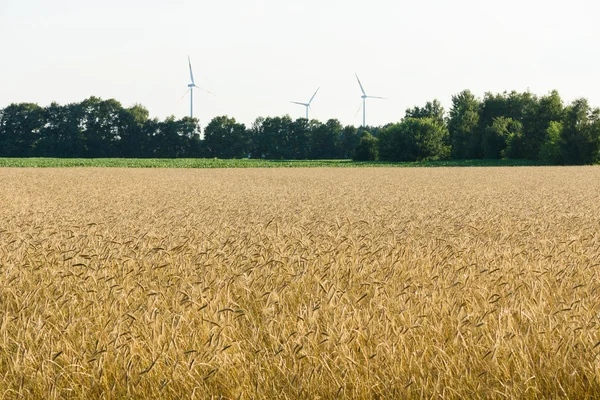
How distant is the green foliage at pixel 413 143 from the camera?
104 meters

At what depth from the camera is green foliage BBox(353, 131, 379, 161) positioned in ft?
360

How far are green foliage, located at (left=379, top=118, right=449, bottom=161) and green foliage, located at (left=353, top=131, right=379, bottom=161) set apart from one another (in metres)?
2.88

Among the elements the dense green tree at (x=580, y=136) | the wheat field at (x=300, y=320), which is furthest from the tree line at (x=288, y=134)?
the wheat field at (x=300, y=320)

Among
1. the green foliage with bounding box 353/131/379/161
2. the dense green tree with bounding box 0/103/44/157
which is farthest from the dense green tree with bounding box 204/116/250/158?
the dense green tree with bounding box 0/103/44/157

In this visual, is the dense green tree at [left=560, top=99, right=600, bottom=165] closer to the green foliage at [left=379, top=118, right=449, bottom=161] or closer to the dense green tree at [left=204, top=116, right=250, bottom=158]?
the green foliage at [left=379, top=118, right=449, bottom=161]

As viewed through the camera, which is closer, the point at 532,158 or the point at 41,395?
the point at 41,395

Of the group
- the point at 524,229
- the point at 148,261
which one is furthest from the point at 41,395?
the point at 524,229

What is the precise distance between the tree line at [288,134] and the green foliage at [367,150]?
0.58 feet

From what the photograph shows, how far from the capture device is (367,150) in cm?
11050

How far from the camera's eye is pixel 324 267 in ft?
21.2

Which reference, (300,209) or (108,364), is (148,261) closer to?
(108,364)

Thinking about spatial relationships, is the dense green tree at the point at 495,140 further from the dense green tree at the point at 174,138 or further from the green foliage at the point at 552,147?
the dense green tree at the point at 174,138

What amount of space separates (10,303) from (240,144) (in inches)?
4863

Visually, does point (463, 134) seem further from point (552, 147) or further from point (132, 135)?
point (132, 135)
